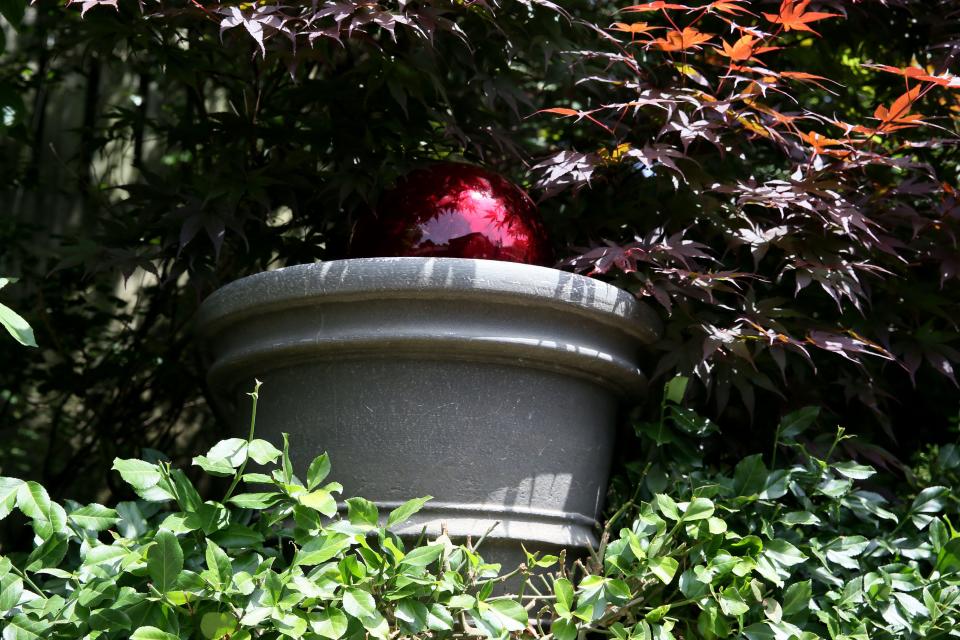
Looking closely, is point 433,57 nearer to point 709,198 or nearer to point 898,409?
point 709,198

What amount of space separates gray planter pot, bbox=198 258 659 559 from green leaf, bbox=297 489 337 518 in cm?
22

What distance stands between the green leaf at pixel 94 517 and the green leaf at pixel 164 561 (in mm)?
194

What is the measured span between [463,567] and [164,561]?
0.43 metres

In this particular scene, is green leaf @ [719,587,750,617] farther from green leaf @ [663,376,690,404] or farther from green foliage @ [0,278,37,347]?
green foliage @ [0,278,37,347]

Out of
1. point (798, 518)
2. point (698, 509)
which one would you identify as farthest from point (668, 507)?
point (798, 518)

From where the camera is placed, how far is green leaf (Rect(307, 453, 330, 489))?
1424mm

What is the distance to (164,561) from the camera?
4.30ft

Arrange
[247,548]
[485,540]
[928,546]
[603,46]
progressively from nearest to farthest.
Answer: [247,548]
[485,540]
[928,546]
[603,46]

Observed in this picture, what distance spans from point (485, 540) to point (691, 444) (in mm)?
437

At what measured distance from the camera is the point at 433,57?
184 cm

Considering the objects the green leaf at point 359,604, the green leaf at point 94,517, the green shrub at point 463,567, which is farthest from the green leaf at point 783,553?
the green leaf at point 94,517

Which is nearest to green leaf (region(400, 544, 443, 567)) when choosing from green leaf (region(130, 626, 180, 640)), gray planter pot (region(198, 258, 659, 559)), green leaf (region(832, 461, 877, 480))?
gray planter pot (region(198, 258, 659, 559))

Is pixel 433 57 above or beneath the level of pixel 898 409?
above

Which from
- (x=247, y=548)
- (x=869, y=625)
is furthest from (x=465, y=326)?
(x=869, y=625)
